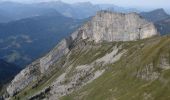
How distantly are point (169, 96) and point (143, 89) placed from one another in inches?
1005

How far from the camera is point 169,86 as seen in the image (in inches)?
7151

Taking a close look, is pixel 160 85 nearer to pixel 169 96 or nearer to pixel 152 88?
pixel 152 88

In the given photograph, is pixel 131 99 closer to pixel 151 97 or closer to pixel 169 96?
pixel 151 97

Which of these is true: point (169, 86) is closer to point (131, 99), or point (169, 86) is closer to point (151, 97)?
point (151, 97)

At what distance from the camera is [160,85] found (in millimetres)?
189875

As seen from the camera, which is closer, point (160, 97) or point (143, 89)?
point (160, 97)

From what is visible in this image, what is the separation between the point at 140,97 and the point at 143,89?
22.9 ft

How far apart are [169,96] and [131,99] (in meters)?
26.5

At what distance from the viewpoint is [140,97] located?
625 feet

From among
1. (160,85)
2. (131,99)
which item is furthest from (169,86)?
(131,99)

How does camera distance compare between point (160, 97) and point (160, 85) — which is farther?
point (160, 85)

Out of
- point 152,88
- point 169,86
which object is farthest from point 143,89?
point 169,86

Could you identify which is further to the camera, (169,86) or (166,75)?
(166,75)

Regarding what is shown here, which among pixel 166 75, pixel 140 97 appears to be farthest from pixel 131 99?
pixel 166 75
